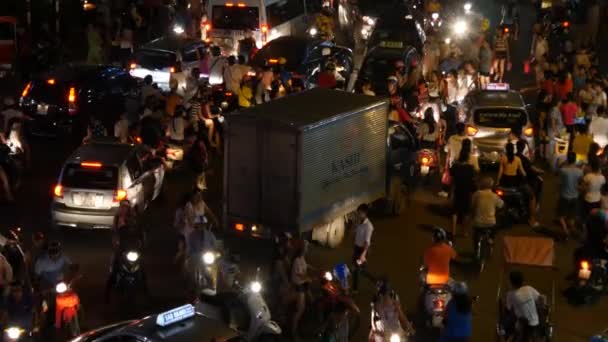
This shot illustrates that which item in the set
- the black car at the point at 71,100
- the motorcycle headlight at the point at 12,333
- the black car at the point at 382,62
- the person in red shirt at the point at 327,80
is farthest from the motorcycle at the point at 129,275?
the black car at the point at 382,62

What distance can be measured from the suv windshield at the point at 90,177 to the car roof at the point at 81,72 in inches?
255

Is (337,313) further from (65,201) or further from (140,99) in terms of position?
(140,99)

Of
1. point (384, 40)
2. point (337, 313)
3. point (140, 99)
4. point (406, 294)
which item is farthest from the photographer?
point (384, 40)

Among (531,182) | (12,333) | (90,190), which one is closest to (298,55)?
(531,182)

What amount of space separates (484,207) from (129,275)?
561cm

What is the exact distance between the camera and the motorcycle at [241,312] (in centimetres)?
1225

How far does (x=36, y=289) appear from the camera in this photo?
13.7 m

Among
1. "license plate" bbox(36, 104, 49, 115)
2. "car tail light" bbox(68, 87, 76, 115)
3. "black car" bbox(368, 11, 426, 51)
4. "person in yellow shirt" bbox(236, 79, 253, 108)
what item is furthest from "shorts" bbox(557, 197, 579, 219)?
"black car" bbox(368, 11, 426, 51)

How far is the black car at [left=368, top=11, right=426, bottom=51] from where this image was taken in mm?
30688

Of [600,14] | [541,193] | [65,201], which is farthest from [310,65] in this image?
[600,14]

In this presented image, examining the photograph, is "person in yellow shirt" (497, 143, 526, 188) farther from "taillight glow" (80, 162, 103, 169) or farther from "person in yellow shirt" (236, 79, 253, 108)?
"person in yellow shirt" (236, 79, 253, 108)

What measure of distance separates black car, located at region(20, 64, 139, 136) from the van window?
7.75 metres

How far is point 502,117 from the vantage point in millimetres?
20797

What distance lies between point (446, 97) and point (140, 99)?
7.41 metres
